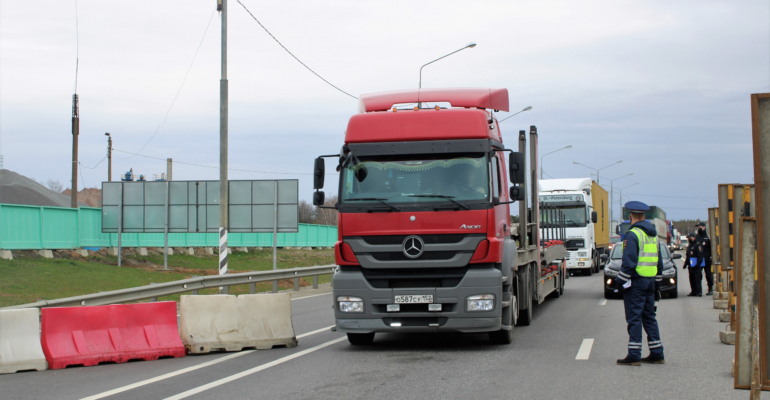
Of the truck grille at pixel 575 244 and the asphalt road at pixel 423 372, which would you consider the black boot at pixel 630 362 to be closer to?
the asphalt road at pixel 423 372

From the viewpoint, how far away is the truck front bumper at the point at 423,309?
380 inches

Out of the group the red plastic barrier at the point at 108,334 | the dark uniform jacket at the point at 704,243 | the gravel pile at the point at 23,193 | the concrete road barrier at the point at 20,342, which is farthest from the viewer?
the gravel pile at the point at 23,193

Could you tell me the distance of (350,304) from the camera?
32.6 feet

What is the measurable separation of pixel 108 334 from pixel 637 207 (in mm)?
6554

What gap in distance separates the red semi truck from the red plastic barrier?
221 cm

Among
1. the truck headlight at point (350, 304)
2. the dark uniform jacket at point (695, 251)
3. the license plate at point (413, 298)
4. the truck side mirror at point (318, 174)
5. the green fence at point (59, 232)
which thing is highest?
the truck side mirror at point (318, 174)

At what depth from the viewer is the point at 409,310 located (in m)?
9.79

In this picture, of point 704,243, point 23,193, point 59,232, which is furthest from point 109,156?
point 704,243

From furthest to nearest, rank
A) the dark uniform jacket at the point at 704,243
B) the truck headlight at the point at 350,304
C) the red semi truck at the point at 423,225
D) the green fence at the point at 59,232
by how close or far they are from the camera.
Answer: the green fence at the point at 59,232 < the dark uniform jacket at the point at 704,243 < the truck headlight at the point at 350,304 < the red semi truck at the point at 423,225

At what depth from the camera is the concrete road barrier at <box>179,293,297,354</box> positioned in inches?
391

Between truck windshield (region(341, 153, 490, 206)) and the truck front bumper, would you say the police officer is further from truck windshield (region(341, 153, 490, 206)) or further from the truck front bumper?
truck windshield (region(341, 153, 490, 206))

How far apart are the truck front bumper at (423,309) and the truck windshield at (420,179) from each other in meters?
0.99

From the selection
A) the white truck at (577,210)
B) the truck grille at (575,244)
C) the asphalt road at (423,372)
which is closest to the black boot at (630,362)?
the asphalt road at (423,372)

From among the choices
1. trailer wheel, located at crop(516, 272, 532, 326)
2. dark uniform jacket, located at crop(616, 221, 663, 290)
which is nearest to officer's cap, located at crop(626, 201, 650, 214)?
dark uniform jacket, located at crop(616, 221, 663, 290)
